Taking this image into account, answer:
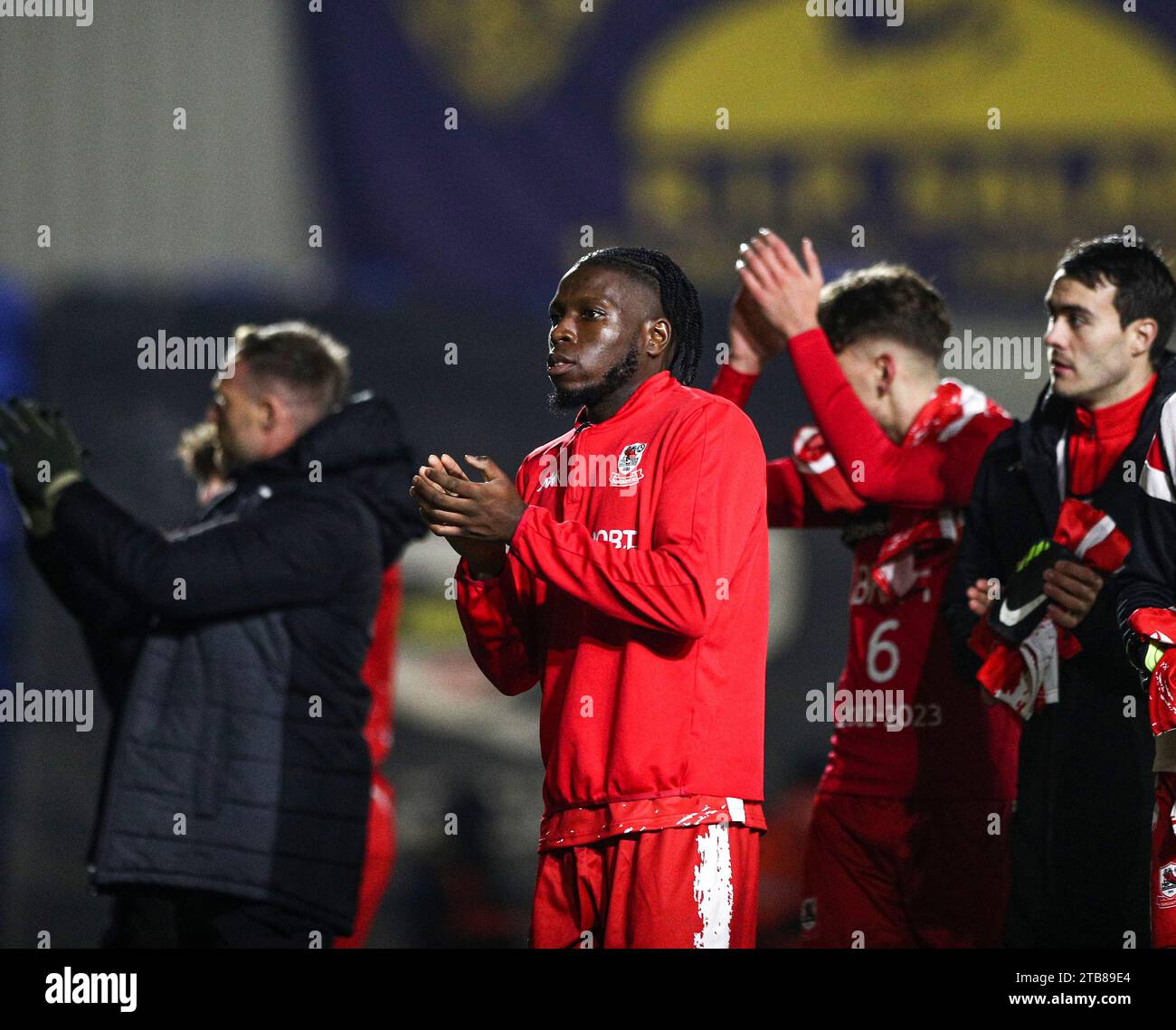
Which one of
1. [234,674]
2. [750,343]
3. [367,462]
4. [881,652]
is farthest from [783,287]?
[234,674]

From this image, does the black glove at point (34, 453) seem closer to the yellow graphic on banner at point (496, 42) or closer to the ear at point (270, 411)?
the ear at point (270, 411)

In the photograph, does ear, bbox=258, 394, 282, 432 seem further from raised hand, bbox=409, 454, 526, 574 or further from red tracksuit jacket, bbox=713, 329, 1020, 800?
raised hand, bbox=409, 454, 526, 574

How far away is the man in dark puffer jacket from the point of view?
371 cm

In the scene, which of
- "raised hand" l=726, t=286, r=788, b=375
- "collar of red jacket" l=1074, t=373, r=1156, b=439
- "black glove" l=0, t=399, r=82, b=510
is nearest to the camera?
"collar of red jacket" l=1074, t=373, r=1156, b=439

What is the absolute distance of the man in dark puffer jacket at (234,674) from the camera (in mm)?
3713

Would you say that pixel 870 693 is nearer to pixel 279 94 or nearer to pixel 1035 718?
pixel 1035 718

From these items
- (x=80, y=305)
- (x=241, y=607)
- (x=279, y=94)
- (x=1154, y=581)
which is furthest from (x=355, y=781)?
(x=279, y=94)

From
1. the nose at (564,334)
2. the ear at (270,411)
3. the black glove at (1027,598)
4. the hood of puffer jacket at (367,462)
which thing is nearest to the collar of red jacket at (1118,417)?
the black glove at (1027,598)

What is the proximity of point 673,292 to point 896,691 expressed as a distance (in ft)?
4.22

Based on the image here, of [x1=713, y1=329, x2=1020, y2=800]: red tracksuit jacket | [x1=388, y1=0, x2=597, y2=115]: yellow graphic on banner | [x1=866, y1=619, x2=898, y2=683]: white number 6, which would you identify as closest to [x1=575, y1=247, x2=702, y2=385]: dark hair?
[x1=713, y1=329, x2=1020, y2=800]: red tracksuit jacket

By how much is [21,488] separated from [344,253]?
16.3ft

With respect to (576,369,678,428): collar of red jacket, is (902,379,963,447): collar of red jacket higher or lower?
higher

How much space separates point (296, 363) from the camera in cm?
427

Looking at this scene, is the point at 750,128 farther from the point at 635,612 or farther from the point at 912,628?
the point at 635,612
